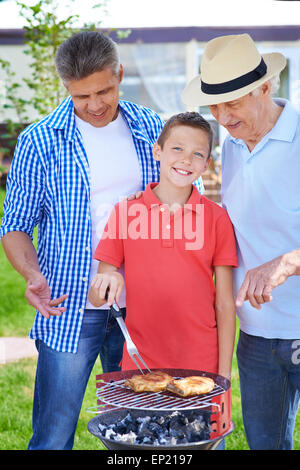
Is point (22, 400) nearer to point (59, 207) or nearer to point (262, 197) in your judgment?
point (59, 207)

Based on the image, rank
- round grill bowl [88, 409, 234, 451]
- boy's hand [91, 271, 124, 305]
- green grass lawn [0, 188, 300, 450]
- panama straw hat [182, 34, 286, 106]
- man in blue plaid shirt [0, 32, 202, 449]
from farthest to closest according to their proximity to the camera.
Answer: green grass lawn [0, 188, 300, 450] < man in blue plaid shirt [0, 32, 202, 449] < panama straw hat [182, 34, 286, 106] < boy's hand [91, 271, 124, 305] < round grill bowl [88, 409, 234, 451]

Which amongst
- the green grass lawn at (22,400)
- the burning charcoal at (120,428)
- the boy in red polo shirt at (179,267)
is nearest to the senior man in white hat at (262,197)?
the boy in red polo shirt at (179,267)

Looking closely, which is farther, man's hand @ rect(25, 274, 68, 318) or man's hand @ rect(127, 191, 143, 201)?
man's hand @ rect(127, 191, 143, 201)

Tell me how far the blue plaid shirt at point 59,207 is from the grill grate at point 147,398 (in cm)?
51

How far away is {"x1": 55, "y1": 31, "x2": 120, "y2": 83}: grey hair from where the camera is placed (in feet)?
8.13

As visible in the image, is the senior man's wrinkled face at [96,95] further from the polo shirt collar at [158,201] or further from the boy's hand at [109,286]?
the boy's hand at [109,286]

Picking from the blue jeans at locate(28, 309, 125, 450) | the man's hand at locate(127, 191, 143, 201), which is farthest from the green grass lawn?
the man's hand at locate(127, 191, 143, 201)

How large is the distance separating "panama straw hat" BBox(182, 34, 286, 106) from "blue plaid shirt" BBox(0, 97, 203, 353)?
0.56m

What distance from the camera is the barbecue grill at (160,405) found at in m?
1.90

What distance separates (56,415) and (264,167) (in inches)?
50.7

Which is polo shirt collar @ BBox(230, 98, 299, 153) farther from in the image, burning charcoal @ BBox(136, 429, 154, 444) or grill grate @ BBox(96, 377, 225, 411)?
burning charcoal @ BBox(136, 429, 154, 444)

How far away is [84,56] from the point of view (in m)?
2.48

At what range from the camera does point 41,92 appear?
5789 mm

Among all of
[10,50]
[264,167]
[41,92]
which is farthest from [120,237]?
[10,50]
